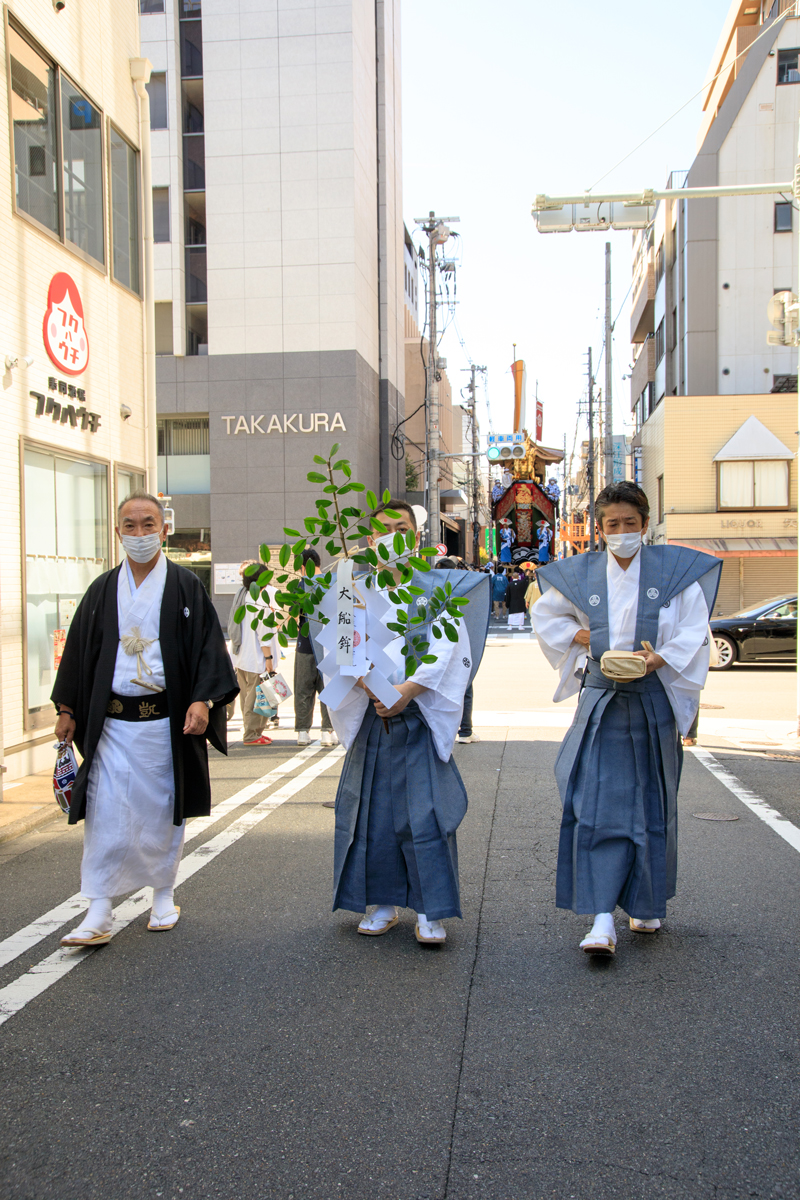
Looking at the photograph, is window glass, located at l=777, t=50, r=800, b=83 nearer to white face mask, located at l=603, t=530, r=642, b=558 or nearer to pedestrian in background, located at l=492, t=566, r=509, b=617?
pedestrian in background, located at l=492, t=566, r=509, b=617

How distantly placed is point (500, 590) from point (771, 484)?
8.61 m

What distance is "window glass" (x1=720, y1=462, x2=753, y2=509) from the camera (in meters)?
27.8

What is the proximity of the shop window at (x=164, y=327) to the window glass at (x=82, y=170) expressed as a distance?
58.5ft

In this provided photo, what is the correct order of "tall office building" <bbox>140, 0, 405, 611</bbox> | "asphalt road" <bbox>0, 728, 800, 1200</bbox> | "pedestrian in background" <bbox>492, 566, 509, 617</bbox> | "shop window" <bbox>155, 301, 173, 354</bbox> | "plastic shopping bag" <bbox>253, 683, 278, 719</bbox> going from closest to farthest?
"asphalt road" <bbox>0, 728, 800, 1200</bbox> → "plastic shopping bag" <bbox>253, 683, 278, 719</bbox> → "tall office building" <bbox>140, 0, 405, 611</bbox> → "shop window" <bbox>155, 301, 173, 354</bbox> → "pedestrian in background" <bbox>492, 566, 509, 617</bbox>

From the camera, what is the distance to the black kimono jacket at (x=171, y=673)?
173 inches

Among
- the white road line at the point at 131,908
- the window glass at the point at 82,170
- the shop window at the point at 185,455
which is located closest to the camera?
the white road line at the point at 131,908

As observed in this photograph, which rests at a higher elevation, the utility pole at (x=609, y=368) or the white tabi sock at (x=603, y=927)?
the utility pole at (x=609, y=368)

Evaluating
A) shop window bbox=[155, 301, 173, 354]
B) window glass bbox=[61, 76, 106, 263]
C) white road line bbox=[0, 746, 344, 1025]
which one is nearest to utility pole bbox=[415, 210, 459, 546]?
shop window bbox=[155, 301, 173, 354]

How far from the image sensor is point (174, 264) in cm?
2733

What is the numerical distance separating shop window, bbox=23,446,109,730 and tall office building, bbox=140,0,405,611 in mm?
16793

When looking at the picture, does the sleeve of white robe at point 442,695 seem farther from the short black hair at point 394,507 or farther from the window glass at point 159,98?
the window glass at point 159,98

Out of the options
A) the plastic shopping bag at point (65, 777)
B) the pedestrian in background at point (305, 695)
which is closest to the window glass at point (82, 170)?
the pedestrian in background at point (305, 695)

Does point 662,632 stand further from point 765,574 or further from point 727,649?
point 765,574

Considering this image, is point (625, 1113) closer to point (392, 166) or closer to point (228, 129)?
point (228, 129)
